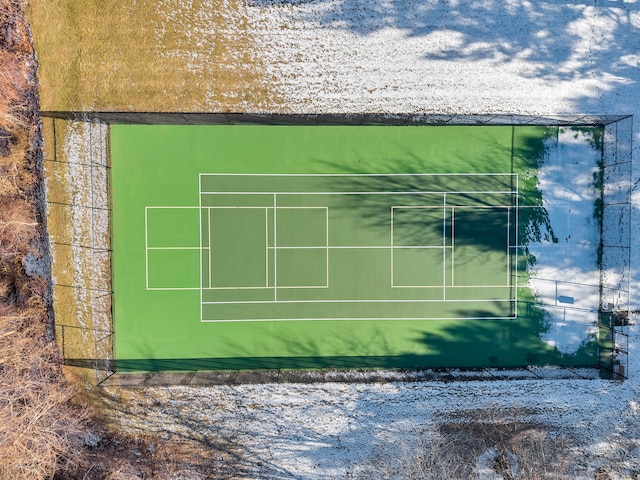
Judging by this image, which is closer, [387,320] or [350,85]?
[350,85]

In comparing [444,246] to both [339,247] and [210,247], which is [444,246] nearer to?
[339,247]

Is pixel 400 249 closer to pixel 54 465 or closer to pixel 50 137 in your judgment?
pixel 50 137

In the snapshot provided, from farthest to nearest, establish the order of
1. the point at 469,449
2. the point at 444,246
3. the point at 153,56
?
the point at 444,246, the point at 469,449, the point at 153,56

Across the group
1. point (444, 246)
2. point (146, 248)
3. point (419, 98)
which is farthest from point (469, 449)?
point (146, 248)

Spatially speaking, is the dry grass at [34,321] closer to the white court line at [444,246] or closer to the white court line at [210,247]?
the white court line at [210,247]

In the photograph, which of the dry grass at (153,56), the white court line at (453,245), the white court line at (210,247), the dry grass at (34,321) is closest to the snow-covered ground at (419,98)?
the dry grass at (153,56)

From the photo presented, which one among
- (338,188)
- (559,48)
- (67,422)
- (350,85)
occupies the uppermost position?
(559,48)

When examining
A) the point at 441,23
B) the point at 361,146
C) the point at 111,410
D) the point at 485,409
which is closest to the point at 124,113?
the point at 361,146

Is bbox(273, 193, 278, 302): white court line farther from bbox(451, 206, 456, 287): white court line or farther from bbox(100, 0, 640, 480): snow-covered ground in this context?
bbox(451, 206, 456, 287): white court line
